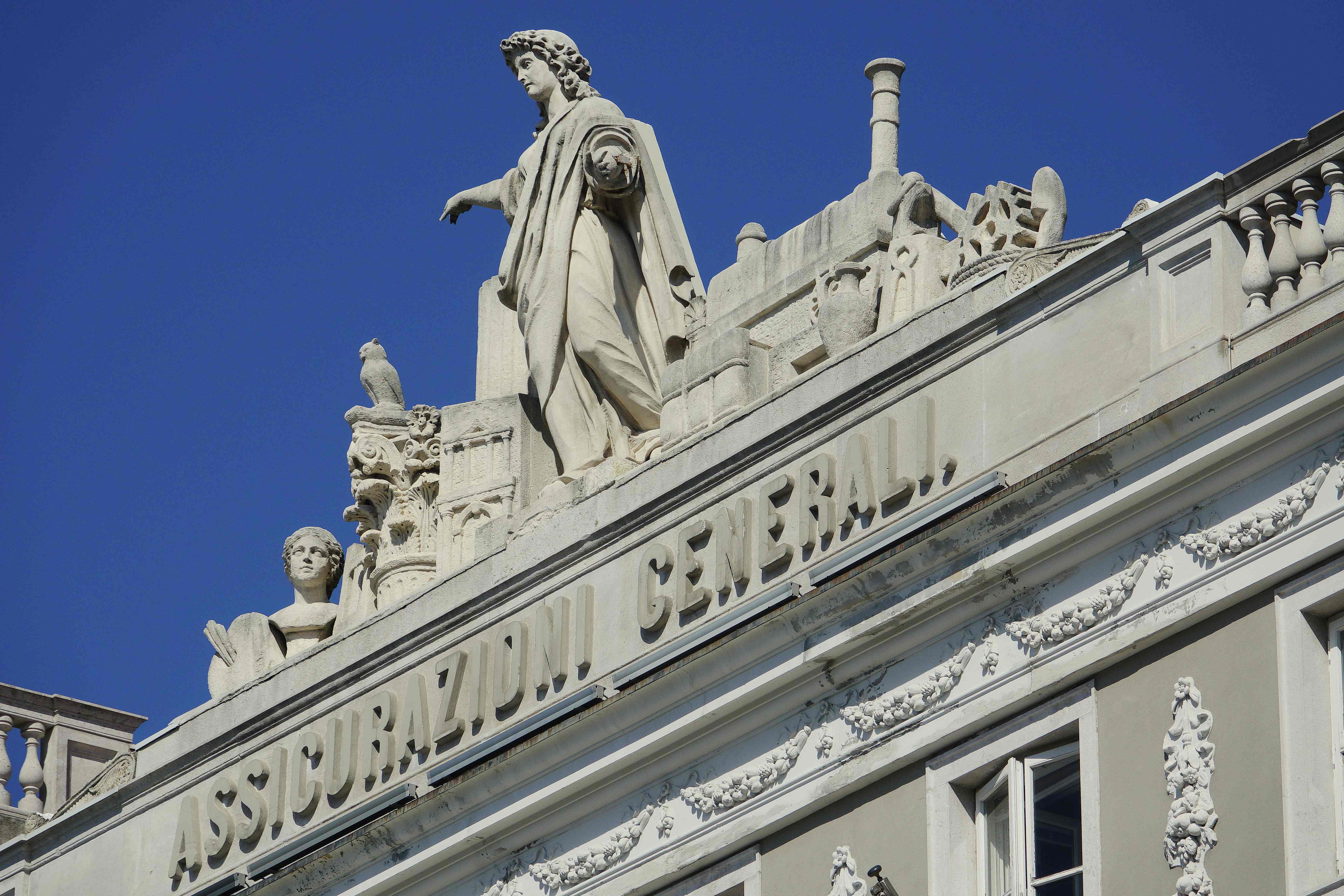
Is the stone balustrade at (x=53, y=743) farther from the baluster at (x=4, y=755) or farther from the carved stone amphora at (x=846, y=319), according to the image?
the carved stone amphora at (x=846, y=319)

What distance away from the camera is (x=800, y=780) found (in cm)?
2044

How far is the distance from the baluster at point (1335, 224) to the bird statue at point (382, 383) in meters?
8.62

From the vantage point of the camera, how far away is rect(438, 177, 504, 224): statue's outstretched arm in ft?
84.1

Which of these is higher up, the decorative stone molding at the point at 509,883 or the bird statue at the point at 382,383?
the bird statue at the point at 382,383

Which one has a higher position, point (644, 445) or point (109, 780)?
point (644, 445)

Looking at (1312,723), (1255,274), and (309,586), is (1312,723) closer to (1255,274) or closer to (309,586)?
(1255,274)

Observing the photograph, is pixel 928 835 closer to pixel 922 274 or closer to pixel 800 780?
pixel 800 780

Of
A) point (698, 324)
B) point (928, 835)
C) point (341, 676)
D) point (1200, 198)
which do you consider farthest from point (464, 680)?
point (1200, 198)

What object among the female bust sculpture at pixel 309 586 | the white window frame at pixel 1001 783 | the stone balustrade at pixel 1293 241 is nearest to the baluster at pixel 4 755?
the female bust sculpture at pixel 309 586

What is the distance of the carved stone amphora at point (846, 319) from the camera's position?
2198 cm

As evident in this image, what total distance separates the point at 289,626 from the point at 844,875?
666 centimetres

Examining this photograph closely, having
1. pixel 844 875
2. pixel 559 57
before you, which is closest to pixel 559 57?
pixel 559 57

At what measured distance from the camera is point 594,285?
24.3m

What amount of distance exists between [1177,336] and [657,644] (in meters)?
4.01
